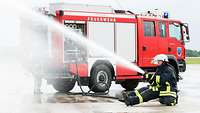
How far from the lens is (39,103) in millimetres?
14062

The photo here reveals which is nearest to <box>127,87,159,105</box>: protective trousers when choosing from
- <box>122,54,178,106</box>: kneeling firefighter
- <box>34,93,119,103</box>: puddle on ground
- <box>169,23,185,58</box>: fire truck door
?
<box>122,54,178,106</box>: kneeling firefighter

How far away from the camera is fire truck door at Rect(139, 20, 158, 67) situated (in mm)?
18109

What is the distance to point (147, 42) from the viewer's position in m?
18.3

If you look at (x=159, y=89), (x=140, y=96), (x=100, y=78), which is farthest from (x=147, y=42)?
(x=140, y=96)

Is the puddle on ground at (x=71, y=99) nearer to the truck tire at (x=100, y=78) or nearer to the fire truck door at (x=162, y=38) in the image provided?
the truck tire at (x=100, y=78)

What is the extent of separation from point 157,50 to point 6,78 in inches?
242

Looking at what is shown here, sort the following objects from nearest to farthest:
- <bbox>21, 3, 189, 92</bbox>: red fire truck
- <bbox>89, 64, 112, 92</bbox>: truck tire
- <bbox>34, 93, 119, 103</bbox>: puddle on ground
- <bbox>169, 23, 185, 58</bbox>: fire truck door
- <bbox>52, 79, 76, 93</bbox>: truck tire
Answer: <bbox>34, 93, 119, 103</bbox>: puddle on ground
<bbox>21, 3, 189, 92</bbox>: red fire truck
<bbox>89, 64, 112, 92</bbox>: truck tire
<bbox>52, 79, 76, 93</bbox>: truck tire
<bbox>169, 23, 185, 58</bbox>: fire truck door

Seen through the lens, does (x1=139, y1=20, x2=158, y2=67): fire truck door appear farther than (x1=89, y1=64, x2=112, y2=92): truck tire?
Yes

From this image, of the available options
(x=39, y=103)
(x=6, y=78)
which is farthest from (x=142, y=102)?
(x=6, y=78)

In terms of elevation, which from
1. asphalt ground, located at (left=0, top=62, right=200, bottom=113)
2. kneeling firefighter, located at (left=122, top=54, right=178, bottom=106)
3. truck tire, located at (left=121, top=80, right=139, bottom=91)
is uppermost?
kneeling firefighter, located at (left=122, top=54, right=178, bottom=106)

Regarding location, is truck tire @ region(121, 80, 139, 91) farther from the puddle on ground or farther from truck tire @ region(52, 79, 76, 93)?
the puddle on ground

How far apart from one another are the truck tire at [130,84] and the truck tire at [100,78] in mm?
2129

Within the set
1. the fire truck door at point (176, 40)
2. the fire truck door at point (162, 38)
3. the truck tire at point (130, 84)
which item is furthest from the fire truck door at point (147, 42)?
the truck tire at point (130, 84)

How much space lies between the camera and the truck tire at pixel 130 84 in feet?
62.6
